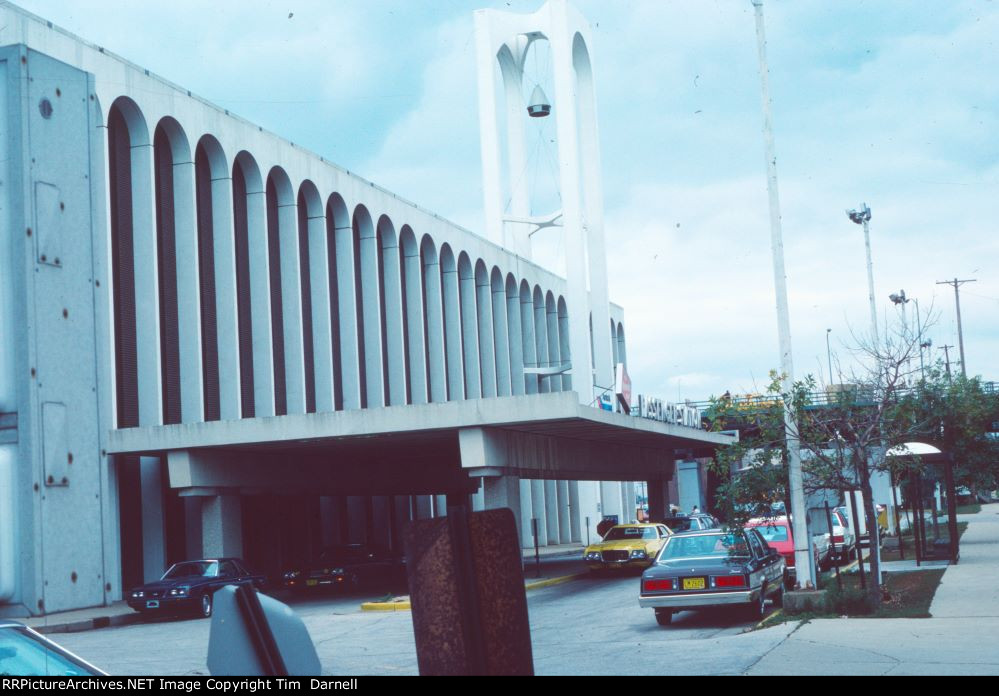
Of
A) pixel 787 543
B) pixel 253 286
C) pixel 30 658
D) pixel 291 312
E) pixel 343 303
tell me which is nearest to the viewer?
pixel 30 658

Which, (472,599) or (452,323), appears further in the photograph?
(452,323)

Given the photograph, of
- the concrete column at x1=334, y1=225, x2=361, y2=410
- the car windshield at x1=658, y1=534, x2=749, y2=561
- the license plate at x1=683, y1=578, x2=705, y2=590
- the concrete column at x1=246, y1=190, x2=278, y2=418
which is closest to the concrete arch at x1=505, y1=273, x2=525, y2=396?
the concrete column at x1=334, y1=225, x2=361, y2=410

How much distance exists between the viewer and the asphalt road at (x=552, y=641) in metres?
15.0

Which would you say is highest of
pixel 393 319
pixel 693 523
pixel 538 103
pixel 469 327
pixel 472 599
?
pixel 538 103

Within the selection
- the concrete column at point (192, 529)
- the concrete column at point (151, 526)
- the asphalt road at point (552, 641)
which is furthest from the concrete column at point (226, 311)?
the asphalt road at point (552, 641)

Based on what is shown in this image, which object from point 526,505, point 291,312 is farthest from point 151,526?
point 526,505

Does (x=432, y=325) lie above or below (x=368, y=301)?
below

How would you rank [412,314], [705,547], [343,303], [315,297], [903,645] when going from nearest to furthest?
[903,645]
[705,547]
[315,297]
[343,303]
[412,314]

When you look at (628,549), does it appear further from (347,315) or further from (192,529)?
(347,315)

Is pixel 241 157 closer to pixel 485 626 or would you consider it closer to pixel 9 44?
pixel 9 44

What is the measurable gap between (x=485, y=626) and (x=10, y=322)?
86.8ft

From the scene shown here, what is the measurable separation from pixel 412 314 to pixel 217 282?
1510 centimetres

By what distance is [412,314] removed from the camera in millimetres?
51094

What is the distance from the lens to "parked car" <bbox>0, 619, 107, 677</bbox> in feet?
18.6
